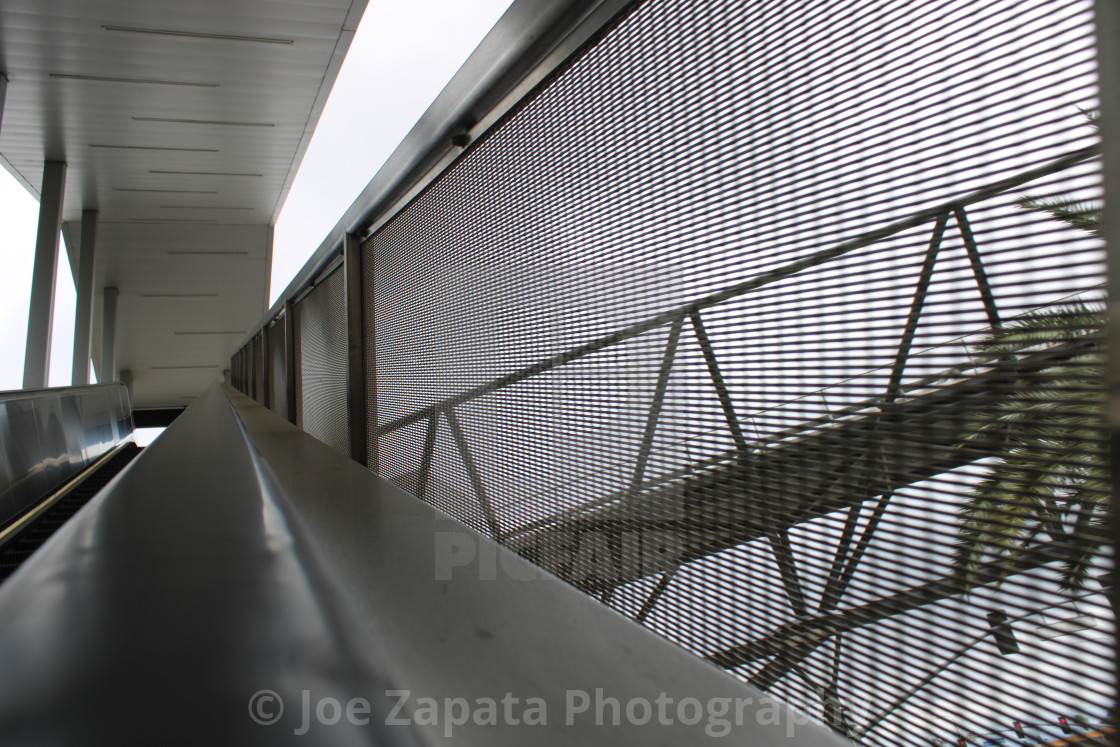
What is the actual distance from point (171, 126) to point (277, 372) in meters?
6.84

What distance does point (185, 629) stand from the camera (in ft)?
1.57

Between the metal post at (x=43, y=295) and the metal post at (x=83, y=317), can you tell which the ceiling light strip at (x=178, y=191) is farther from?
the metal post at (x=43, y=295)

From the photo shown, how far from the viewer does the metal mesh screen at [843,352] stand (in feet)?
1.50

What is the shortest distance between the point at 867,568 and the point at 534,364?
23.1 inches

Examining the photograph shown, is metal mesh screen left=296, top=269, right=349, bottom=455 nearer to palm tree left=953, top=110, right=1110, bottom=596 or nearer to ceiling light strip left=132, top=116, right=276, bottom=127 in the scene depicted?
palm tree left=953, top=110, right=1110, bottom=596

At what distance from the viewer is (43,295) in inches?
→ 323

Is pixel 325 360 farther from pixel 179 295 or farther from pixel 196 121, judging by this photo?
pixel 179 295

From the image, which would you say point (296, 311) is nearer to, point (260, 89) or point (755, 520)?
point (755, 520)

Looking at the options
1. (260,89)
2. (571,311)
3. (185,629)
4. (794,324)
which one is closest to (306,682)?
(185,629)

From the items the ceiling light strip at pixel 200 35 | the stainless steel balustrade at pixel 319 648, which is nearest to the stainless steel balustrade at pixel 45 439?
the stainless steel balustrade at pixel 319 648

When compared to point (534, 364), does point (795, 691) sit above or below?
below

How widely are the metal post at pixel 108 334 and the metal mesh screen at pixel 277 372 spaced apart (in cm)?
1205

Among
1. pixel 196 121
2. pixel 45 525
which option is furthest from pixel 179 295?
pixel 45 525

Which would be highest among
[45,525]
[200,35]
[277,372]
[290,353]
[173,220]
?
[200,35]
